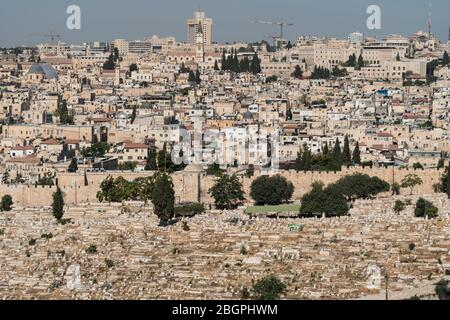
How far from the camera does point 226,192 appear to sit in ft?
65.1

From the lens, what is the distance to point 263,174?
21.3m

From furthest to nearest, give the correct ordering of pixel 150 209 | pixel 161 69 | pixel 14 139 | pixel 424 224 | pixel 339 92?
pixel 161 69 → pixel 339 92 → pixel 14 139 → pixel 150 209 → pixel 424 224

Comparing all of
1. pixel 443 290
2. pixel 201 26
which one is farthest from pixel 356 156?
pixel 201 26

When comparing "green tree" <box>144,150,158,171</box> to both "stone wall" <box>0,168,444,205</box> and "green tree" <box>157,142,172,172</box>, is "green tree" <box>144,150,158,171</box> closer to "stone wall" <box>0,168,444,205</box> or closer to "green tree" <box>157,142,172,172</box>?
"green tree" <box>157,142,172,172</box>

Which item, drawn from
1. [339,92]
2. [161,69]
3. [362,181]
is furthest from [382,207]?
[161,69]

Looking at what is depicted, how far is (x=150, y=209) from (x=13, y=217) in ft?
8.19

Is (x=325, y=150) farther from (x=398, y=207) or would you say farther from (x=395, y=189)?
(x=398, y=207)

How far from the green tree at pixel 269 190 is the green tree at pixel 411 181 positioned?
2.45 meters

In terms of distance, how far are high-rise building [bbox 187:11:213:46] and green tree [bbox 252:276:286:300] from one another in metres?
57.1

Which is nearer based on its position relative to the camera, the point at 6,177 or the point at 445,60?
the point at 6,177

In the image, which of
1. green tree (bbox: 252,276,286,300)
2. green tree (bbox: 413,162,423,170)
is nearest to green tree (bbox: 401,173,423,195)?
green tree (bbox: 413,162,423,170)

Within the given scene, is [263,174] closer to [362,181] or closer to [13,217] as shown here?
[362,181]

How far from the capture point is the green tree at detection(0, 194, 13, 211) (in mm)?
20375

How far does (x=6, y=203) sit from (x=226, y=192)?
439 cm
